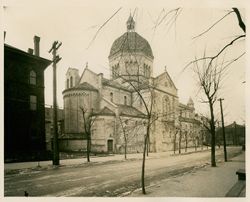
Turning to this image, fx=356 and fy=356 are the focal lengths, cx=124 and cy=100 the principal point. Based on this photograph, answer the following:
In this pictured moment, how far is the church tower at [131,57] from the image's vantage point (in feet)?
13.8

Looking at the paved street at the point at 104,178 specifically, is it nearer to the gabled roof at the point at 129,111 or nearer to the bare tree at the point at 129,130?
the bare tree at the point at 129,130

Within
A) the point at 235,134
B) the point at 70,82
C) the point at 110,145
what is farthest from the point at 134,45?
the point at 110,145

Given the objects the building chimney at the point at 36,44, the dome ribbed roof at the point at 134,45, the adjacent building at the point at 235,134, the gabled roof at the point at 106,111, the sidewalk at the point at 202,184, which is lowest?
the sidewalk at the point at 202,184

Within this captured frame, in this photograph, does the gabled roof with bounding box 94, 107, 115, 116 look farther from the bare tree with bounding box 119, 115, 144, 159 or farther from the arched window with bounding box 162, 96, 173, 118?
the arched window with bounding box 162, 96, 173, 118

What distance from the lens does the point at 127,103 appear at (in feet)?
20.7

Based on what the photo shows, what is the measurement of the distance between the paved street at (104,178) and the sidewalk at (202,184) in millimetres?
185

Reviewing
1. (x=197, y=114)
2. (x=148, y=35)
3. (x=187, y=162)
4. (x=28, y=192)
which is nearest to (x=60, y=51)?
(x=148, y=35)

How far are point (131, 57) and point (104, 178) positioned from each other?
1.82 metres

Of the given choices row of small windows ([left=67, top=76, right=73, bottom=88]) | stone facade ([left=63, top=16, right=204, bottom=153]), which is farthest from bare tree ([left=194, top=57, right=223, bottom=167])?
row of small windows ([left=67, top=76, right=73, bottom=88])

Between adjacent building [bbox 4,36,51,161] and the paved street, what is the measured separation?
0.39 meters

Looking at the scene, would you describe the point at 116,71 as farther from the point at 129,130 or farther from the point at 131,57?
the point at 129,130

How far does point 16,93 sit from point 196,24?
9.05ft

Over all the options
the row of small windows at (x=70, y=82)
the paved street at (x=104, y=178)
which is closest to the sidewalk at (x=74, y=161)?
the paved street at (x=104, y=178)

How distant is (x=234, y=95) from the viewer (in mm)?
4930
